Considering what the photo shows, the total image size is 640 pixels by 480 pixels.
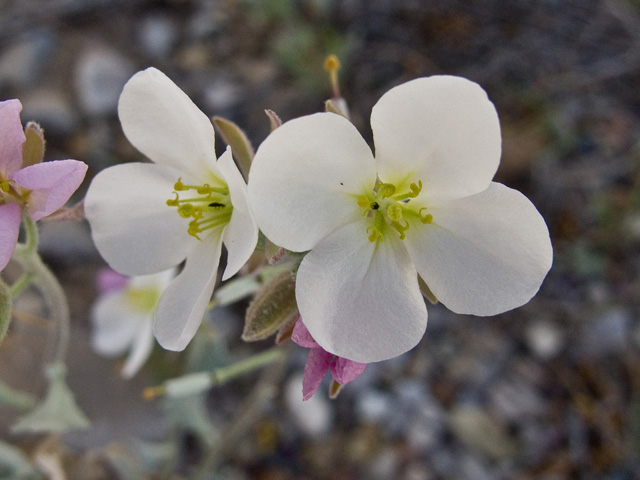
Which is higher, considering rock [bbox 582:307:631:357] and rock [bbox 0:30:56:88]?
rock [bbox 0:30:56:88]

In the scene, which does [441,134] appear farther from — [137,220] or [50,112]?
[50,112]

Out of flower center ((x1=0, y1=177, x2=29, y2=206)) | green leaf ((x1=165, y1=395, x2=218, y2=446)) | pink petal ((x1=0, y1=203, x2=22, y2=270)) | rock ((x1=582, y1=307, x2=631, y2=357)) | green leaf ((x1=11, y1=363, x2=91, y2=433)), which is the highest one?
flower center ((x1=0, y1=177, x2=29, y2=206))

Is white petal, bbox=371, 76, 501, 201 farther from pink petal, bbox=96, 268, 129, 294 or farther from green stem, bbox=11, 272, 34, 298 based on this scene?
pink petal, bbox=96, 268, 129, 294

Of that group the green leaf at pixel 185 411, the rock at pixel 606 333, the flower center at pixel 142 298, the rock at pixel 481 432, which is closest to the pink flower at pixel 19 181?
the flower center at pixel 142 298

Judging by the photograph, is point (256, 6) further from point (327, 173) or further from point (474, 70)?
point (327, 173)

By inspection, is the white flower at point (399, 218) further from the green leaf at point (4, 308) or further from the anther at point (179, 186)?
the green leaf at point (4, 308)

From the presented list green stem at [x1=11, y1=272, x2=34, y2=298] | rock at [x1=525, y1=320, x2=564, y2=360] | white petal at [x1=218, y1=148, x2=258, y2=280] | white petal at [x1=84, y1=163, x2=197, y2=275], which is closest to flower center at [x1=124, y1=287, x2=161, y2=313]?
green stem at [x1=11, y1=272, x2=34, y2=298]
